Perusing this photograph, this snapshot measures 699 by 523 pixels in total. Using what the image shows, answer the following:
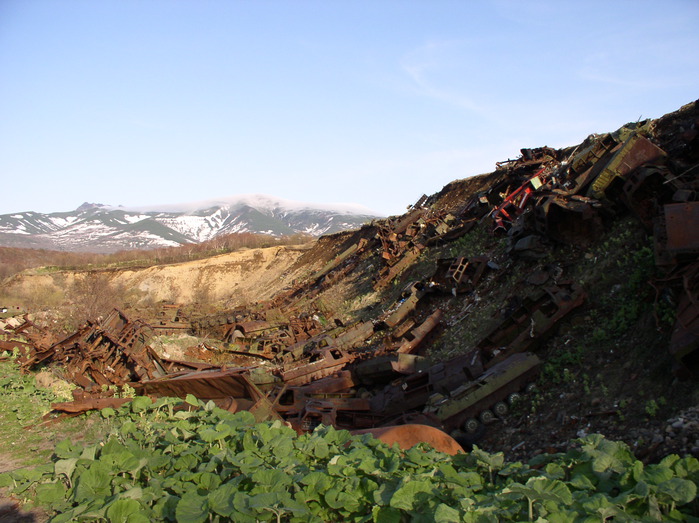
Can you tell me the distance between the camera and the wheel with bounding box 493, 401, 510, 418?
759 centimetres

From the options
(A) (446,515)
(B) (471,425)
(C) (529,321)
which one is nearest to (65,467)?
(A) (446,515)

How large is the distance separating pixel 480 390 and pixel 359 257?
1838 centimetres

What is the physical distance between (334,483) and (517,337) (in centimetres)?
658

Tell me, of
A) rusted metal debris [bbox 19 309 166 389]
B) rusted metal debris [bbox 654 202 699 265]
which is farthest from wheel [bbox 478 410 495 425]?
rusted metal debris [bbox 19 309 166 389]

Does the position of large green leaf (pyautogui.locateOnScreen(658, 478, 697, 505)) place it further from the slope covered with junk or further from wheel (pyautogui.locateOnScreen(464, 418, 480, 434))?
wheel (pyautogui.locateOnScreen(464, 418, 480, 434))

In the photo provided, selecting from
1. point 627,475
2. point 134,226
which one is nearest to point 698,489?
point 627,475

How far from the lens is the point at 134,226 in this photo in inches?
7416

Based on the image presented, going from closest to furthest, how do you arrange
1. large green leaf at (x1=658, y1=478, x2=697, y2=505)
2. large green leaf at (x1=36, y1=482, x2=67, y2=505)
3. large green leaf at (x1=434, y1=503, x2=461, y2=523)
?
large green leaf at (x1=434, y1=503, x2=461, y2=523)
large green leaf at (x1=658, y1=478, x2=697, y2=505)
large green leaf at (x1=36, y1=482, x2=67, y2=505)

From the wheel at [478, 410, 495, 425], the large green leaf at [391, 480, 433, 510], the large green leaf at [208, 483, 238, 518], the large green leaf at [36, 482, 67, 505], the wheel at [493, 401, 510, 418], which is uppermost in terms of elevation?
the large green leaf at [391, 480, 433, 510]

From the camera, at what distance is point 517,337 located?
9.12 metres

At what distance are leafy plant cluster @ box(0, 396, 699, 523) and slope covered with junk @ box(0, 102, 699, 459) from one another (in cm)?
220

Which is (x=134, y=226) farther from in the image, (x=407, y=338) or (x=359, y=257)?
(x=407, y=338)

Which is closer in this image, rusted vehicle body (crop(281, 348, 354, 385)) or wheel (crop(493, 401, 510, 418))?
wheel (crop(493, 401, 510, 418))

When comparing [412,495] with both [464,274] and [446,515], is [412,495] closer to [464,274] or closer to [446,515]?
[446,515]
